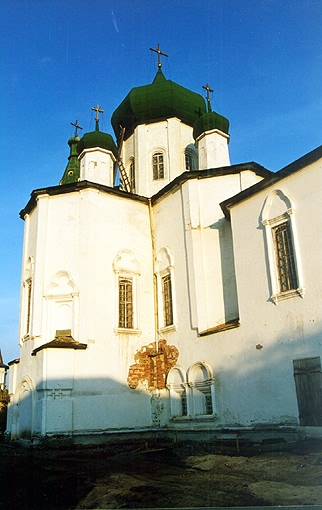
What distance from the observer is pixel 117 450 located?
1284cm

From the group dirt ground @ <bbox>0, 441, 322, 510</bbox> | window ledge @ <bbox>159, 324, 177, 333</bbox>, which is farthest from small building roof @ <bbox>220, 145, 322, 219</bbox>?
dirt ground @ <bbox>0, 441, 322, 510</bbox>

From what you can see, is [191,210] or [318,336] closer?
[318,336]

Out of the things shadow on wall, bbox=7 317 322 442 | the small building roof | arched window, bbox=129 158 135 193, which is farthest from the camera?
arched window, bbox=129 158 135 193

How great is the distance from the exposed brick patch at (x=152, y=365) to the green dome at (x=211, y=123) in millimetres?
8342

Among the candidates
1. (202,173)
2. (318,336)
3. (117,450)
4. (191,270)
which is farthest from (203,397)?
(202,173)

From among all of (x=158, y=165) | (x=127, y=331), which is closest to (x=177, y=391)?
(x=127, y=331)

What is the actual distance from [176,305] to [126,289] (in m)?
1.96

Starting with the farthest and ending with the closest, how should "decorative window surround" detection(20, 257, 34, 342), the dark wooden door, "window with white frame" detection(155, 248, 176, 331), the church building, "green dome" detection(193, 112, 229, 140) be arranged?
1. "green dome" detection(193, 112, 229, 140)
2. "decorative window surround" detection(20, 257, 34, 342)
3. "window with white frame" detection(155, 248, 176, 331)
4. the church building
5. the dark wooden door

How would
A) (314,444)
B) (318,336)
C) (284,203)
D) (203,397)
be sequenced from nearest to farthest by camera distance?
(314,444) → (318,336) → (284,203) → (203,397)

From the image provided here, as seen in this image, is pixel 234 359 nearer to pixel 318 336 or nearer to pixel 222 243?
pixel 318 336

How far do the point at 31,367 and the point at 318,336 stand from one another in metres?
9.26

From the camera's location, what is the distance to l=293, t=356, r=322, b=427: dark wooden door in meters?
9.95

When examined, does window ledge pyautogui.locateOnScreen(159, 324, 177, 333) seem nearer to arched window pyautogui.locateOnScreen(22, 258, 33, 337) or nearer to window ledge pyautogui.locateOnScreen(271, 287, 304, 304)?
window ledge pyautogui.locateOnScreen(271, 287, 304, 304)

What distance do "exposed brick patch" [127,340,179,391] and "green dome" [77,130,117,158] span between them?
28.3ft
